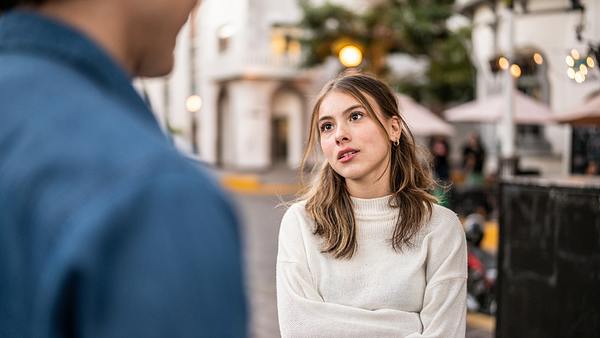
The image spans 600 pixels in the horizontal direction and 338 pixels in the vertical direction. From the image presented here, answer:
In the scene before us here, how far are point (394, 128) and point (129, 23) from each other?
1.66 metres

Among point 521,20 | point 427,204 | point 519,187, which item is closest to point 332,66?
point 521,20

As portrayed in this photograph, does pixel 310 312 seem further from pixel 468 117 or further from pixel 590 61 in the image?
pixel 468 117

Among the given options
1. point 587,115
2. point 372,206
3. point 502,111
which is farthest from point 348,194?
point 502,111

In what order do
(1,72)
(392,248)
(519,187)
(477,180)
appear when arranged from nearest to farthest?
(1,72) < (392,248) < (519,187) < (477,180)

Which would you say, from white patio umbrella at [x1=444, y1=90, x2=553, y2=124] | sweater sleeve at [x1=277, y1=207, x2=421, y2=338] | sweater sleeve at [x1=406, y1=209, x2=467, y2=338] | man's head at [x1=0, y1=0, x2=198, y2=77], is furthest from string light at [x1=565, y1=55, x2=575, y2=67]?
white patio umbrella at [x1=444, y1=90, x2=553, y2=124]

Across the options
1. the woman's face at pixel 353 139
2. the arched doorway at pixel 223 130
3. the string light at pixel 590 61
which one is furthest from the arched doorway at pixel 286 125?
the woman's face at pixel 353 139

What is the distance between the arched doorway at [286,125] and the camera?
3897 cm

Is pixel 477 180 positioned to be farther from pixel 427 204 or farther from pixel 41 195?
pixel 41 195

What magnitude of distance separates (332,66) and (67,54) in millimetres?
34982

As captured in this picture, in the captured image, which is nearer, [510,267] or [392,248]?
[392,248]

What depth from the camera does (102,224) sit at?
2.29 ft

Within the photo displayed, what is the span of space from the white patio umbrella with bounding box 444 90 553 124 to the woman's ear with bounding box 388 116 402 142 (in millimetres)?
12412

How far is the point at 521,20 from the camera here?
1792 cm

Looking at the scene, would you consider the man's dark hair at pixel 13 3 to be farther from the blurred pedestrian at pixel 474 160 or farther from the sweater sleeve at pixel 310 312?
the blurred pedestrian at pixel 474 160
